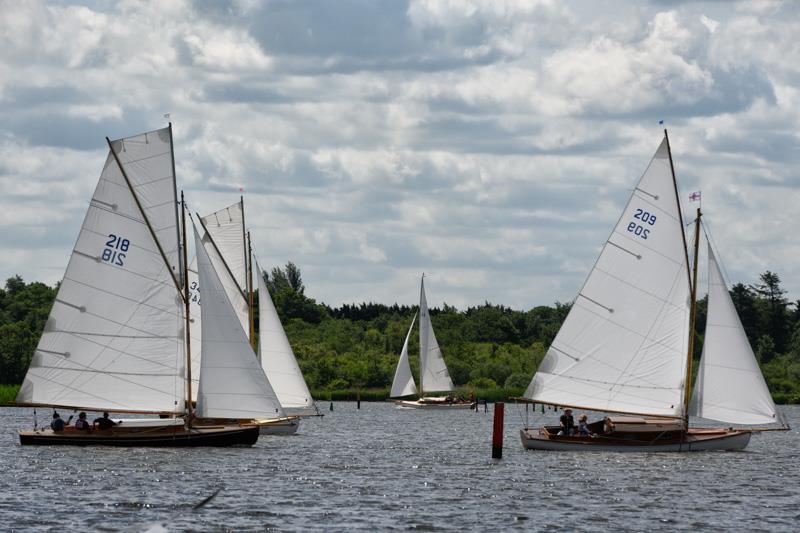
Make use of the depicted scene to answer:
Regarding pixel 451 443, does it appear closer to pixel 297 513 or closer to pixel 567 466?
pixel 567 466

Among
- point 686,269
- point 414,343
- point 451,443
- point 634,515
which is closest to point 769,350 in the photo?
point 414,343

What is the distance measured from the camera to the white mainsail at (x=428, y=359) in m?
135

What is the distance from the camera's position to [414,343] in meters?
183

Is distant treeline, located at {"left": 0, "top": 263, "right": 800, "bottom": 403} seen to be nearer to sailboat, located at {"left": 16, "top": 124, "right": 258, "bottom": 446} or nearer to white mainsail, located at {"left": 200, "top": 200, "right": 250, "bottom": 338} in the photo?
white mainsail, located at {"left": 200, "top": 200, "right": 250, "bottom": 338}

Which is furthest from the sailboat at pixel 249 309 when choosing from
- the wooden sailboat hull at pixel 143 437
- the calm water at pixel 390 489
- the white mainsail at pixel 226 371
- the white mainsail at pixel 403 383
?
the white mainsail at pixel 403 383

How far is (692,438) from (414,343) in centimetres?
12015

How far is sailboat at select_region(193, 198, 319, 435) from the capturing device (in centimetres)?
7806

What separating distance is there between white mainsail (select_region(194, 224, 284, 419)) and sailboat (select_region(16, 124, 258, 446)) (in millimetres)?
463

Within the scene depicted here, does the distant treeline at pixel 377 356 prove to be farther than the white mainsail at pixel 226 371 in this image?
Yes

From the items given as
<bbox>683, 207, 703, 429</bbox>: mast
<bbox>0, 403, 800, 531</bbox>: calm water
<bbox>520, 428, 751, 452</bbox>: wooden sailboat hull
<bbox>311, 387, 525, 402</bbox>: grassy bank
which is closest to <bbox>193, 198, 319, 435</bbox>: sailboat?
<bbox>0, 403, 800, 531</bbox>: calm water

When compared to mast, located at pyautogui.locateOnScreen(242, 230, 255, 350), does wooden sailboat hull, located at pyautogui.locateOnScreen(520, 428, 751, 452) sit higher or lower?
lower

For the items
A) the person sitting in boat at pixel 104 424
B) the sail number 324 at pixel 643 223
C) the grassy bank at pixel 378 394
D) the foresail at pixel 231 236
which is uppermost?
the foresail at pixel 231 236

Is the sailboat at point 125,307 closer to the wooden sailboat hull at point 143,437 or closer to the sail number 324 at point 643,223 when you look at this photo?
the wooden sailboat hull at point 143,437

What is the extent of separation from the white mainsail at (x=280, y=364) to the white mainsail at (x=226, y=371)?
16.2m
